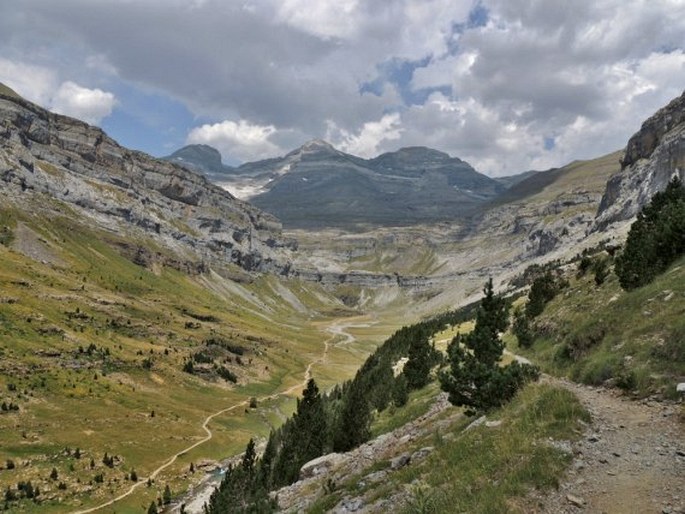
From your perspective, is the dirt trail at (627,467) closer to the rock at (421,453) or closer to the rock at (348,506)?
the rock at (421,453)

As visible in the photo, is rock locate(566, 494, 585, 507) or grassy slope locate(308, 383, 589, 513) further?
grassy slope locate(308, 383, 589, 513)

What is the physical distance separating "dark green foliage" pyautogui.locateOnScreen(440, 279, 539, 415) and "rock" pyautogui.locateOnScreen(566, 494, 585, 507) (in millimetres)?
10129

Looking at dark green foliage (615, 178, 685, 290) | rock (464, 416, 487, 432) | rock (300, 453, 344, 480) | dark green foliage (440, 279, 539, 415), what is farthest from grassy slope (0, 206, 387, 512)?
dark green foliage (615, 178, 685, 290)

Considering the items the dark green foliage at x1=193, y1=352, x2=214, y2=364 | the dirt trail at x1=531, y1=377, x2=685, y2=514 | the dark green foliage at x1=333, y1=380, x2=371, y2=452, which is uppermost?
the dirt trail at x1=531, y1=377, x2=685, y2=514

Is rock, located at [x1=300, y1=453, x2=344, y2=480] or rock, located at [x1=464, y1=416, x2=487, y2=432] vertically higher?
rock, located at [x1=464, y1=416, x2=487, y2=432]

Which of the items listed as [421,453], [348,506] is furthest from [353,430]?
[348,506]

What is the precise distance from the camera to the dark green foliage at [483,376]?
25.0 m

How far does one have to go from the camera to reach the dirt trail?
13.8 m

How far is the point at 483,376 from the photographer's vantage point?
2589 centimetres

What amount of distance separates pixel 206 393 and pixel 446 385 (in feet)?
384

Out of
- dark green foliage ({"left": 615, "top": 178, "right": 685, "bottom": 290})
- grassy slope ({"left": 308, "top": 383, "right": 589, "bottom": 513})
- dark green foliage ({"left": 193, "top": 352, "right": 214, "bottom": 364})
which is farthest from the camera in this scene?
dark green foliage ({"left": 193, "top": 352, "right": 214, "bottom": 364})

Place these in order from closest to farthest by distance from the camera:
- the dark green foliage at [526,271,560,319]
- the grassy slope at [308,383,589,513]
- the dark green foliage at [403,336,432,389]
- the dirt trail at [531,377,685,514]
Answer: the dirt trail at [531,377,685,514] < the grassy slope at [308,383,589,513] < the dark green foliage at [403,336,432,389] < the dark green foliage at [526,271,560,319]

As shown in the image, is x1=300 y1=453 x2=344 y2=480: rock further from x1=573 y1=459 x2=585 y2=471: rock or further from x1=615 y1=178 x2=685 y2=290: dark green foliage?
x1=615 y1=178 x2=685 y2=290: dark green foliage

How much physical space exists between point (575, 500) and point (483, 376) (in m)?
11.7
